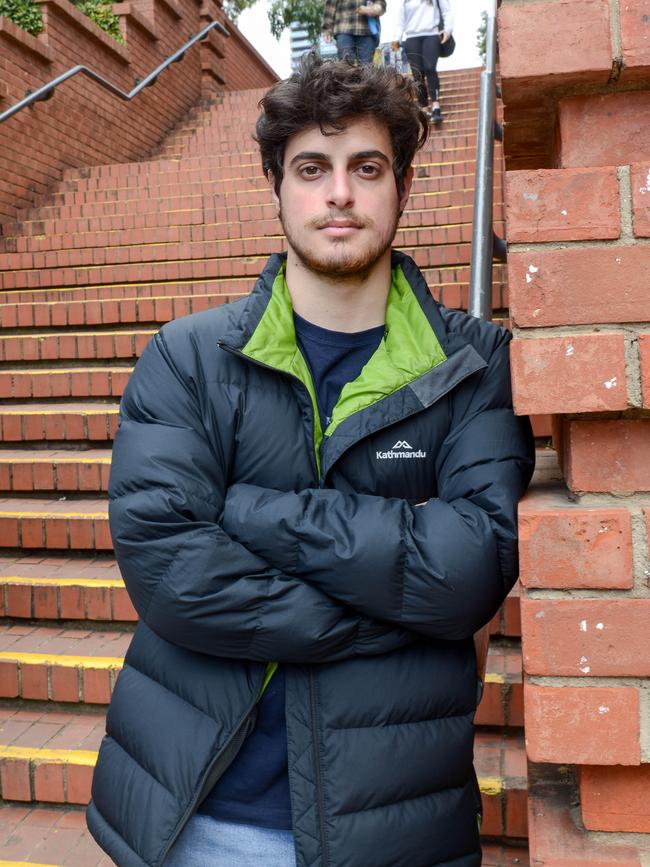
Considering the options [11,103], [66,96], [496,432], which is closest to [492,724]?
[496,432]

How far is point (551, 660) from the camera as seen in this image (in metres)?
1.03

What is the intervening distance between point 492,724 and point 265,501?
160 centimetres

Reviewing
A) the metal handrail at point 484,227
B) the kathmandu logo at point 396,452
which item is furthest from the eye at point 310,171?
the metal handrail at point 484,227

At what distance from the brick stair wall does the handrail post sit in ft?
3.56

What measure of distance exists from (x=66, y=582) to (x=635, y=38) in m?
2.95

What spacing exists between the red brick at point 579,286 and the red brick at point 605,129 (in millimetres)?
122

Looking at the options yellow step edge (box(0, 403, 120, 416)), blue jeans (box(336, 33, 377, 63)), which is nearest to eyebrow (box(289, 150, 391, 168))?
yellow step edge (box(0, 403, 120, 416))

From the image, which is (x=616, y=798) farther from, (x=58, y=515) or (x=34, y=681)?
(x=58, y=515)

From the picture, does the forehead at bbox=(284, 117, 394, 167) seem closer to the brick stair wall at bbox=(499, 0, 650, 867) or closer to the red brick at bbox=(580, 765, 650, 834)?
the brick stair wall at bbox=(499, 0, 650, 867)

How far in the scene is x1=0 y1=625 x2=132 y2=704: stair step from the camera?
3.00 metres

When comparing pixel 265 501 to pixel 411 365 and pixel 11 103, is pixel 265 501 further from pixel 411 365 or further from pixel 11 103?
pixel 11 103

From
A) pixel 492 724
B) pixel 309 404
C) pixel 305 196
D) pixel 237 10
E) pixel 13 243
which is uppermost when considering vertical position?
pixel 237 10

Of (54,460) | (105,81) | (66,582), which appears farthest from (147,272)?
(105,81)

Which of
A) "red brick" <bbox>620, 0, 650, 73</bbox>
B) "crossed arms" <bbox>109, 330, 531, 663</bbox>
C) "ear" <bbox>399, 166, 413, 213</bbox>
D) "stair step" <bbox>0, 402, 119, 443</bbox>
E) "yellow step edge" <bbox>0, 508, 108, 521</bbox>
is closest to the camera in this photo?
"red brick" <bbox>620, 0, 650, 73</bbox>
